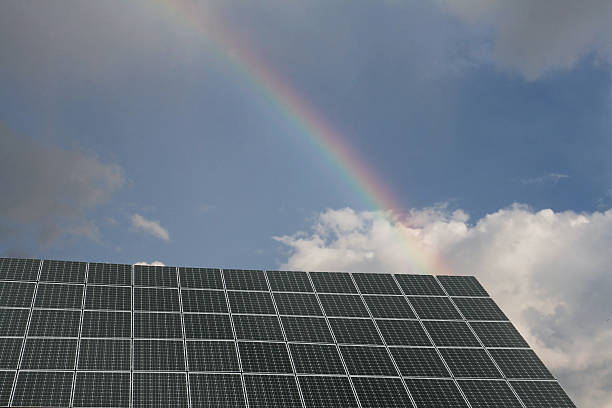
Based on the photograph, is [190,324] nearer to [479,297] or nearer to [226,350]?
[226,350]

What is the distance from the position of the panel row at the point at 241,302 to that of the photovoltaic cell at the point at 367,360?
3.04 metres

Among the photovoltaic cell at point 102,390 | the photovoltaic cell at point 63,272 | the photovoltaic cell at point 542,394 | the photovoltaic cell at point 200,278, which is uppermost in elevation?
the photovoltaic cell at point 63,272

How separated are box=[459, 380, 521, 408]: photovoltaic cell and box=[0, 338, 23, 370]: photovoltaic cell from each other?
2075 centimetres

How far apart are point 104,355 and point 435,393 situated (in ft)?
51.3

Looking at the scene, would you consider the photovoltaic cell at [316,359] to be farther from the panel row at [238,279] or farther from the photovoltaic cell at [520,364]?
the photovoltaic cell at [520,364]

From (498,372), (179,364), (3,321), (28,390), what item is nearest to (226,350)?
(179,364)

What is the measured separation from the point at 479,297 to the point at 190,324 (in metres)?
17.9

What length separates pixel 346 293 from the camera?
34.2m

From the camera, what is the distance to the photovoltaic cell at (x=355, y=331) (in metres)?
30.1

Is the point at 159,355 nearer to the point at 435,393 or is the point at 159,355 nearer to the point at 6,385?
the point at 6,385

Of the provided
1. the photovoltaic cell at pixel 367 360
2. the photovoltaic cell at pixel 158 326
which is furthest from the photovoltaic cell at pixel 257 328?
the photovoltaic cell at pixel 367 360

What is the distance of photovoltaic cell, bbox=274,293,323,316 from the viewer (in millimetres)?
31750

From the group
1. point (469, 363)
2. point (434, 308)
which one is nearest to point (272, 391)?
point (469, 363)

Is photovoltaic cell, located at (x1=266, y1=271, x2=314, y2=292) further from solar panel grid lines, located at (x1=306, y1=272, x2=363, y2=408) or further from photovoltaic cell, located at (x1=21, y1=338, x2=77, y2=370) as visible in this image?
photovoltaic cell, located at (x1=21, y1=338, x2=77, y2=370)
